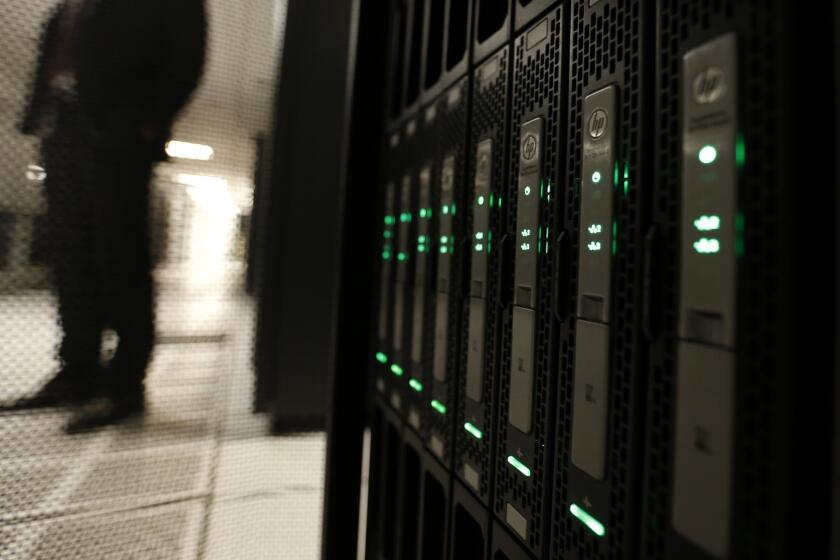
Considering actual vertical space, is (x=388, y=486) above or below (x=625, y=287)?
below

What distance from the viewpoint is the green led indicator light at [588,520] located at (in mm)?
656

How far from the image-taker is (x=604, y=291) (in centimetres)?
67

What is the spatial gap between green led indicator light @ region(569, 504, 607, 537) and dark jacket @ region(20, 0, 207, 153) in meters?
1.35

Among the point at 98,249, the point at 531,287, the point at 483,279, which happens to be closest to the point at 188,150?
the point at 98,249

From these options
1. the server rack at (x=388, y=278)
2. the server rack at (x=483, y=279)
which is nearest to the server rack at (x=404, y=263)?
the server rack at (x=388, y=278)

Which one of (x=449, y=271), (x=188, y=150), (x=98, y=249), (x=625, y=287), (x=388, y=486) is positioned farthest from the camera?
(x=388, y=486)

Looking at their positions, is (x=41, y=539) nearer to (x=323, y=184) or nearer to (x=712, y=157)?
(x=323, y=184)

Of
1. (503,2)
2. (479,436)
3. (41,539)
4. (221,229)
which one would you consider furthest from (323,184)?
(41,539)

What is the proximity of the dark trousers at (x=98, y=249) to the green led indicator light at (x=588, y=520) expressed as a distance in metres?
1.18

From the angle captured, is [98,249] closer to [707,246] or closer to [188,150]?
[188,150]

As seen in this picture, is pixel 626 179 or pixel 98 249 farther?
pixel 98 249

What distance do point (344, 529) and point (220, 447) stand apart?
1.54 feet

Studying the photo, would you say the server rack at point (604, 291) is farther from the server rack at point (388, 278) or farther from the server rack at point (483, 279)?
the server rack at point (388, 278)

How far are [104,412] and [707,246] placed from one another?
4.70ft
